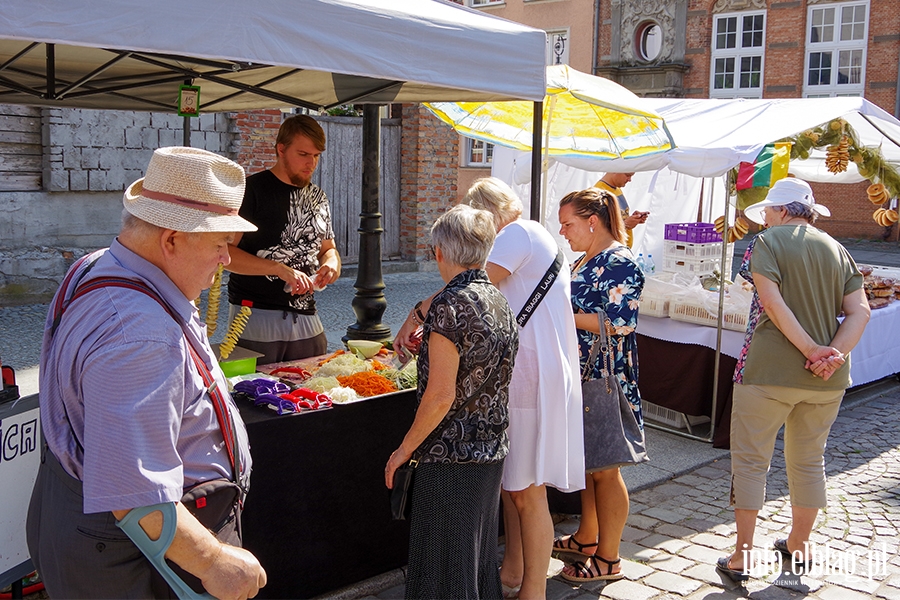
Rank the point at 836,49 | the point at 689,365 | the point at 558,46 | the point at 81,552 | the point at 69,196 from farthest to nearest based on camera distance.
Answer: the point at 558,46 < the point at 836,49 < the point at 69,196 < the point at 689,365 < the point at 81,552

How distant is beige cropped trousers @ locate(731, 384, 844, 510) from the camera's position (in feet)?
12.5

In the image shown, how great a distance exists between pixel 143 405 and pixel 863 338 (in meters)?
6.27

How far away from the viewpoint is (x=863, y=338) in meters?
6.57

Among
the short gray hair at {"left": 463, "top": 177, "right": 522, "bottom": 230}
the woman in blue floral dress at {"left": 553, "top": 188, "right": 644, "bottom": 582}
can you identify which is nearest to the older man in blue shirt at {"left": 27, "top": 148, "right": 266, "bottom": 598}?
the short gray hair at {"left": 463, "top": 177, "right": 522, "bottom": 230}

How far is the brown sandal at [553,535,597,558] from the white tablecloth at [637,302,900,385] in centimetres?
251

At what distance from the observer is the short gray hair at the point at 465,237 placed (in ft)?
9.39

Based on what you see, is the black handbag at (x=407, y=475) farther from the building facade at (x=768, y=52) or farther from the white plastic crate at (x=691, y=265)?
the building facade at (x=768, y=52)

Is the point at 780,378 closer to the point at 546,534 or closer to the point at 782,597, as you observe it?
the point at 782,597

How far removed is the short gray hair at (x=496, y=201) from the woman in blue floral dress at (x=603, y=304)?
53 centimetres

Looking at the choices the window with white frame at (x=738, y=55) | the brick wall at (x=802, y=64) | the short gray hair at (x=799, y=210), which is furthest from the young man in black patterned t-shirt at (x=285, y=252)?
the window with white frame at (x=738, y=55)

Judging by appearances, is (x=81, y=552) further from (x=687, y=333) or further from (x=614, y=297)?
(x=687, y=333)

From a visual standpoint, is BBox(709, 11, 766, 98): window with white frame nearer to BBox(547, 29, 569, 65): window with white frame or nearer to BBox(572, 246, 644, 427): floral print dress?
BBox(547, 29, 569, 65): window with white frame

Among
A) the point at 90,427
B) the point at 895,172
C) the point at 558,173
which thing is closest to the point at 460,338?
the point at 90,427

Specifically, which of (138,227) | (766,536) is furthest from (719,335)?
(138,227)
